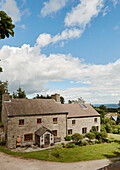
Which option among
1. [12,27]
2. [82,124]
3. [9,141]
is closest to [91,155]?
[82,124]

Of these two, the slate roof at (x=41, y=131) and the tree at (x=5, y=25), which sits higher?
the tree at (x=5, y=25)

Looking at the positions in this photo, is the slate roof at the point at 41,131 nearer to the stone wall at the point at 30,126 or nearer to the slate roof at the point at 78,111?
the stone wall at the point at 30,126

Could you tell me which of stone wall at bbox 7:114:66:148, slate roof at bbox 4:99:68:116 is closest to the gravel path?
stone wall at bbox 7:114:66:148

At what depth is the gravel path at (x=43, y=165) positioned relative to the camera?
15.4 metres

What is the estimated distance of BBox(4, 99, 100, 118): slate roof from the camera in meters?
24.7

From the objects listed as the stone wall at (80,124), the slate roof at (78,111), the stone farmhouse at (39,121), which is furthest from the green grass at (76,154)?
the slate roof at (78,111)

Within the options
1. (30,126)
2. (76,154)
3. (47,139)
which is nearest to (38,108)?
(30,126)

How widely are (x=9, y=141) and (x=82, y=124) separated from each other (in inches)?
702

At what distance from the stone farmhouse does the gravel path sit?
6.21 m

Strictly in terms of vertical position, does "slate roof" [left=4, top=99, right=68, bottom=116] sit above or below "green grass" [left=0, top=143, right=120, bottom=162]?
above

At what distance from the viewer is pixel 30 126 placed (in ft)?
82.0

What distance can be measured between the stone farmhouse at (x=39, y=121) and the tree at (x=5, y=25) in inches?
823

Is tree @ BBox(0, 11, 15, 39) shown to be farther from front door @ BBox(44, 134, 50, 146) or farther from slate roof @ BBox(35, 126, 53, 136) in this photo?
front door @ BBox(44, 134, 50, 146)

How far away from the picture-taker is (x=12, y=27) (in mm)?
4773
